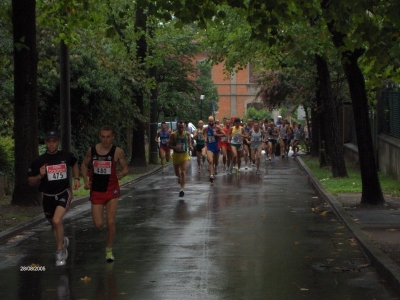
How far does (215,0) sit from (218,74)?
231 ft

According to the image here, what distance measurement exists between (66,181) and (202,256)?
2079 millimetres

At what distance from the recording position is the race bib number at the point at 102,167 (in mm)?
11117

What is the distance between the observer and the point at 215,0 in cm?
1234

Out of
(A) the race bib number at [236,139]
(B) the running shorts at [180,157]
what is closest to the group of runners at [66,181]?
(B) the running shorts at [180,157]

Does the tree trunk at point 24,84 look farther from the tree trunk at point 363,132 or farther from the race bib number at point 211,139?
the race bib number at point 211,139

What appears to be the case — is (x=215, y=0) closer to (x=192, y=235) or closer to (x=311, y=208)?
(x=192, y=235)

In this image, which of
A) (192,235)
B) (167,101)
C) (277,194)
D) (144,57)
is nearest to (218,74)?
(167,101)

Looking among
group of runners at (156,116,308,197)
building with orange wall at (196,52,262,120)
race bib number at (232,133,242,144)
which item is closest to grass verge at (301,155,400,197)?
group of runners at (156,116,308,197)

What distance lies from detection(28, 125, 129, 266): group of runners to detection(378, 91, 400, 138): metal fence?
617 inches

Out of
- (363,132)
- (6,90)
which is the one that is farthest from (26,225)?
(6,90)

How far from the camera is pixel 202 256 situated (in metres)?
11.5

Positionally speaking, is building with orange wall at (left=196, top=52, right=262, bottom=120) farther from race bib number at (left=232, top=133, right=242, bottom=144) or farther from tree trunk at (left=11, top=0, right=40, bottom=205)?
tree trunk at (left=11, top=0, right=40, bottom=205)

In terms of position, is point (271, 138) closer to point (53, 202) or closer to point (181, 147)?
point (181, 147)

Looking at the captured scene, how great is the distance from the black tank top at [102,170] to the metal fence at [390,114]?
1568 centimetres
